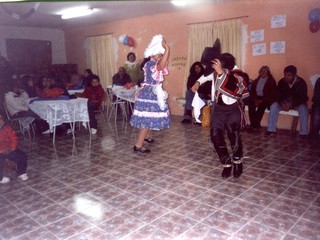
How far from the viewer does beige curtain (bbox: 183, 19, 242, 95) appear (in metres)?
6.04

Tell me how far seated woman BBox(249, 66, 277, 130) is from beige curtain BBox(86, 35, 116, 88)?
4.69 meters

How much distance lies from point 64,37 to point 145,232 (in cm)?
946

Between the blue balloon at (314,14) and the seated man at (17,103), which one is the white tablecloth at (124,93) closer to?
the seated man at (17,103)

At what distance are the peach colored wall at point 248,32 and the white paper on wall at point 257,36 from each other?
3.0 inches

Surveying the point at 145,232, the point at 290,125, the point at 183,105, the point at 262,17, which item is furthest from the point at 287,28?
the point at 145,232

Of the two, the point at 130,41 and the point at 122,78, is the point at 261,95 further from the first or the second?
the point at 130,41

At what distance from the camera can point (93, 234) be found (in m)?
2.28

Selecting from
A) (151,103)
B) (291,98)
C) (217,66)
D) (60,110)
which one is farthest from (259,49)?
(60,110)

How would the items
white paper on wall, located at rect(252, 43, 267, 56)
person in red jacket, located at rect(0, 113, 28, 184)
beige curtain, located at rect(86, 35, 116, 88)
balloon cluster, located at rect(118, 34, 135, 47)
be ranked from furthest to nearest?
beige curtain, located at rect(86, 35, 116, 88) → balloon cluster, located at rect(118, 34, 135, 47) → white paper on wall, located at rect(252, 43, 267, 56) → person in red jacket, located at rect(0, 113, 28, 184)

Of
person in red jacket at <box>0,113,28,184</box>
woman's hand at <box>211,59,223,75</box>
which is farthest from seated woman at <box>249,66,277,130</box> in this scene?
person in red jacket at <box>0,113,28,184</box>

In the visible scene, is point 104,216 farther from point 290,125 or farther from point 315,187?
point 290,125

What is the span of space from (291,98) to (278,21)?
59.4 inches

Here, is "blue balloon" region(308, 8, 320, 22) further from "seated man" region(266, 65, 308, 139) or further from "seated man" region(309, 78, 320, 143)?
"seated man" region(309, 78, 320, 143)

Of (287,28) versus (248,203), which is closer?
(248,203)
